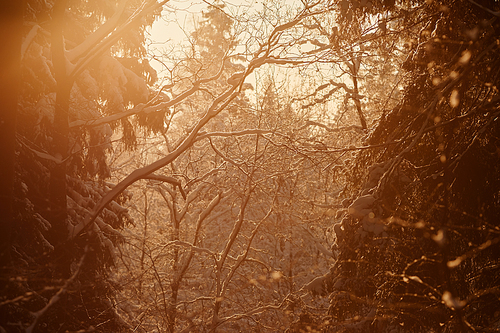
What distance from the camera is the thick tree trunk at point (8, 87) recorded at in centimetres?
418

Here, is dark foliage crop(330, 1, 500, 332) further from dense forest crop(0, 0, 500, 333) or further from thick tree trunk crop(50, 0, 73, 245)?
thick tree trunk crop(50, 0, 73, 245)

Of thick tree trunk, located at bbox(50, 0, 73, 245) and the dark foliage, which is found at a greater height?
thick tree trunk, located at bbox(50, 0, 73, 245)

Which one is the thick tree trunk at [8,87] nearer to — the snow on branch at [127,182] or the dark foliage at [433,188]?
the snow on branch at [127,182]

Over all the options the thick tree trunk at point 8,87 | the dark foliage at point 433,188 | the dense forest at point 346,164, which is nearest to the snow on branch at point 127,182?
the dense forest at point 346,164

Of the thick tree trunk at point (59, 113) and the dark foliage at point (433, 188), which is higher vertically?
the thick tree trunk at point (59, 113)

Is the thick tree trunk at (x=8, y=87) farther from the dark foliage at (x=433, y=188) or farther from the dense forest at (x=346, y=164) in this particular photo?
the dark foliage at (x=433, y=188)

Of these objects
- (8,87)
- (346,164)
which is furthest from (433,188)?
(8,87)

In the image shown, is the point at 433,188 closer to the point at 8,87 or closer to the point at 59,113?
the point at 8,87

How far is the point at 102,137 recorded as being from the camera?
7629 millimetres

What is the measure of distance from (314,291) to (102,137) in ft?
15.9

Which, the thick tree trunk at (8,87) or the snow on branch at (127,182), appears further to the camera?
the snow on branch at (127,182)

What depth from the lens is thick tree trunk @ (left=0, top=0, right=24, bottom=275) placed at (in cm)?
418

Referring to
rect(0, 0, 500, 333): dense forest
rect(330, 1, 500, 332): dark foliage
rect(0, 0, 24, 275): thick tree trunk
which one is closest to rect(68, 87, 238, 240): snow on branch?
rect(0, 0, 500, 333): dense forest

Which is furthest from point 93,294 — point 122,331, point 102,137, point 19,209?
point 102,137
